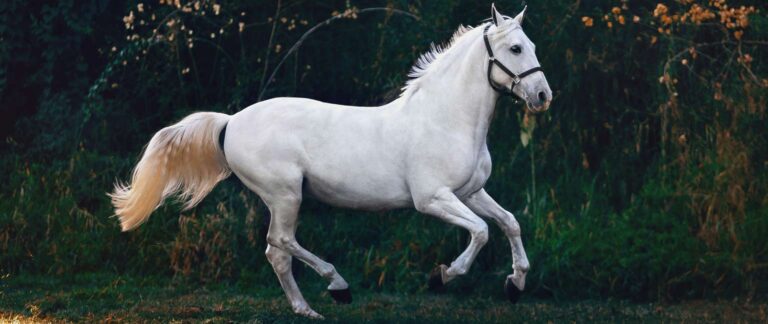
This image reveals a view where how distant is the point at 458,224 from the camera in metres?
7.32

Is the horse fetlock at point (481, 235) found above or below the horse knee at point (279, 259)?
above

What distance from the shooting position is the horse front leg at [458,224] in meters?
7.26

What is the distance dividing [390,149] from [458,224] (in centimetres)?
69

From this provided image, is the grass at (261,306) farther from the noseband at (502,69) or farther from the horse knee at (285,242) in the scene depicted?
the noseband at (502,69)

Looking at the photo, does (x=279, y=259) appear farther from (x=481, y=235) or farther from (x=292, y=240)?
(x=481, y=235)

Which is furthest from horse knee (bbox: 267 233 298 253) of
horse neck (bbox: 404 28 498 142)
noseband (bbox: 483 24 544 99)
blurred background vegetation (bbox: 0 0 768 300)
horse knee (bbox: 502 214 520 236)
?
blurred background vegetation (bbox: 0 0 768 300)

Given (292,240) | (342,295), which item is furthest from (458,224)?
(292,240)

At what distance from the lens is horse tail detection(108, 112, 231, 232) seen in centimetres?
809

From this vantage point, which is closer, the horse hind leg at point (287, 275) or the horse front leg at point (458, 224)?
the horse front leg at point (458, 224)

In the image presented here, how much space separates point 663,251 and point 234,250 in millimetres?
3517

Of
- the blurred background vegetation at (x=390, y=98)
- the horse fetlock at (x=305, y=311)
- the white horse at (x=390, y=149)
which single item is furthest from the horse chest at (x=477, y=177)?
the blurred background vegetation at (x=390, y=98)

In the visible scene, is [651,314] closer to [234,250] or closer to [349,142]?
[349,142]

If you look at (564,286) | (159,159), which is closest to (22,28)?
(159,159)

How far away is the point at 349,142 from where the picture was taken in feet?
25.2
